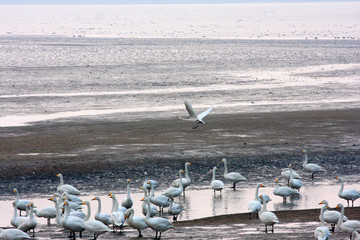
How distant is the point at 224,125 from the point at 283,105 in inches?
285

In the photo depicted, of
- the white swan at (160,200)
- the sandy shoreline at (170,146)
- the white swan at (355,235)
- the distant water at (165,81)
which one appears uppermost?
the distant water at (165,81)

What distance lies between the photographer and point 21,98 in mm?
35812

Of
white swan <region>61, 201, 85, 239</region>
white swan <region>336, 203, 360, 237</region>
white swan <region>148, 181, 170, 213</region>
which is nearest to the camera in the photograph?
white swan <region>336, 203, 360, 237</region>

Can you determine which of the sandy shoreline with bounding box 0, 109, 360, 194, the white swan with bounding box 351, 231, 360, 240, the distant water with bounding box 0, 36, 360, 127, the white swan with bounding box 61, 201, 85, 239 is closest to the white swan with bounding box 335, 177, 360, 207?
the sandy shoreline with bounding box 0, 109, 360, 194

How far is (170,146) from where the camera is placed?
2336cm

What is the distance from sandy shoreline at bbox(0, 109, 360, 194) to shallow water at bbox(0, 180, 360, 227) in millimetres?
1290

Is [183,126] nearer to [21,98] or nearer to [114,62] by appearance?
[21,98]

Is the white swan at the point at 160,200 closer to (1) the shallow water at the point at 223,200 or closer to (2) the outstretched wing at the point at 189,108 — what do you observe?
(1) the shallow water at the point at 223,200

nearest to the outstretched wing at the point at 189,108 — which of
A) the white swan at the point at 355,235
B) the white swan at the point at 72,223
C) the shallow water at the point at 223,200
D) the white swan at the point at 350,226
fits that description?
the shallow water at the point at 223,200

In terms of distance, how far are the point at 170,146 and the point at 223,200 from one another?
20.8 ft

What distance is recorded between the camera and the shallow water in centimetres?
1608

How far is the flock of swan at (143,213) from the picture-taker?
43.7ft

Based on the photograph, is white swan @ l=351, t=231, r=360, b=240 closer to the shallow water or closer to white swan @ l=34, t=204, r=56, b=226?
the shallow water

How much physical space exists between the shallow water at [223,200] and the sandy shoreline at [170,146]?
1290 mm
